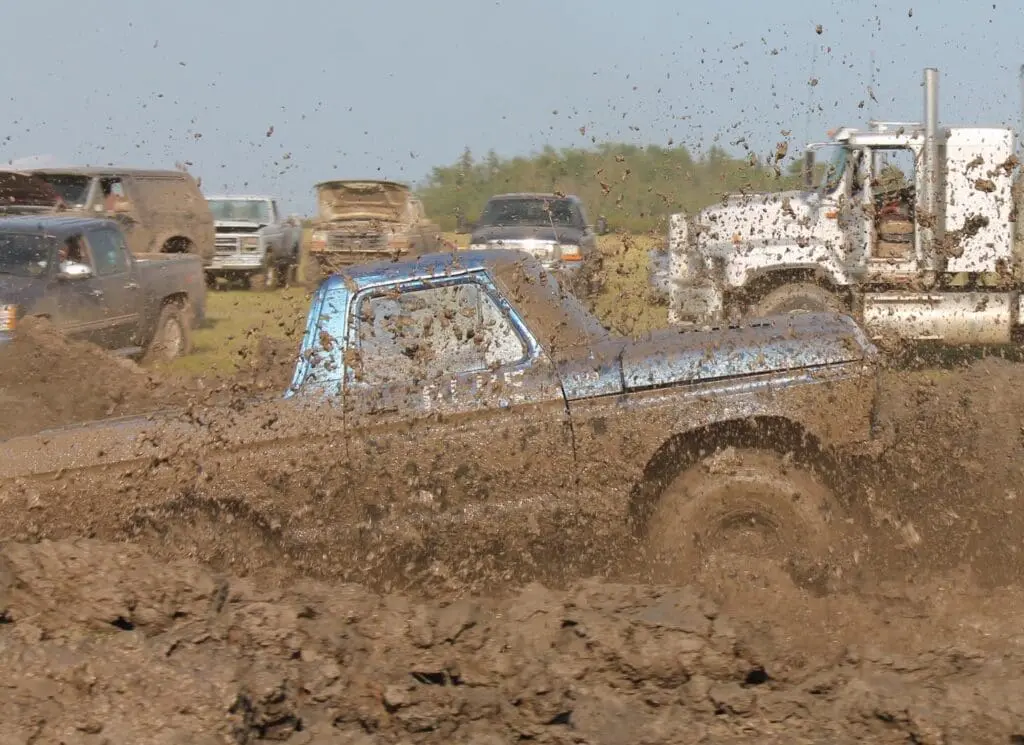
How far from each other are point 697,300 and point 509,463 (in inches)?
322

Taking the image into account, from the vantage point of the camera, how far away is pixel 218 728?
3734 mm

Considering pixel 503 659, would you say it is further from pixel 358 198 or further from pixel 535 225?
pixel 358 198

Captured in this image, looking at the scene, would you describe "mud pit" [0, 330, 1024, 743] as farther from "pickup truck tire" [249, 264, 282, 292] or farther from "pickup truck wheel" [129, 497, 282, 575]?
"pickup truck tire" [249, 264, 282, 292]

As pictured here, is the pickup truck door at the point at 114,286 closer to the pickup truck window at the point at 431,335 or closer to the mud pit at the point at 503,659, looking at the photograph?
the pickup truck window at the point at 431,335

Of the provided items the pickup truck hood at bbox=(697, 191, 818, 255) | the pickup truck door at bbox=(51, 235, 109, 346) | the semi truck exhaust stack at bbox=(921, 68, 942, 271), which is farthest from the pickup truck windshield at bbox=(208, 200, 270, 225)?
the semi truck exhaust stack at bbox=(921, 68, 942, 271)

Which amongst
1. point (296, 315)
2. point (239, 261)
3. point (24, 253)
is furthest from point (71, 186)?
point (296, 315)

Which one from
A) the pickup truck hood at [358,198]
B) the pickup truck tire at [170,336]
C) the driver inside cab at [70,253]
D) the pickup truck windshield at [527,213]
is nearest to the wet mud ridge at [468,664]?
the driver inside cab at [70,253]

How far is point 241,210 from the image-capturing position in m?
25.1

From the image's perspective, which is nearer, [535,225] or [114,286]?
[114,286]

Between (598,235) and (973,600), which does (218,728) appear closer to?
(973,600)

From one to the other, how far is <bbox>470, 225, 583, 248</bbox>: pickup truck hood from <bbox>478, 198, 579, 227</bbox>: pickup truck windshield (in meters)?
0.17

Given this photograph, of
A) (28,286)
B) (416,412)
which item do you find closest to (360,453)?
(416,412)

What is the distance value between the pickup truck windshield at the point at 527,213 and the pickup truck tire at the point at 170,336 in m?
6.84

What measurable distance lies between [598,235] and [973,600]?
1287cm
